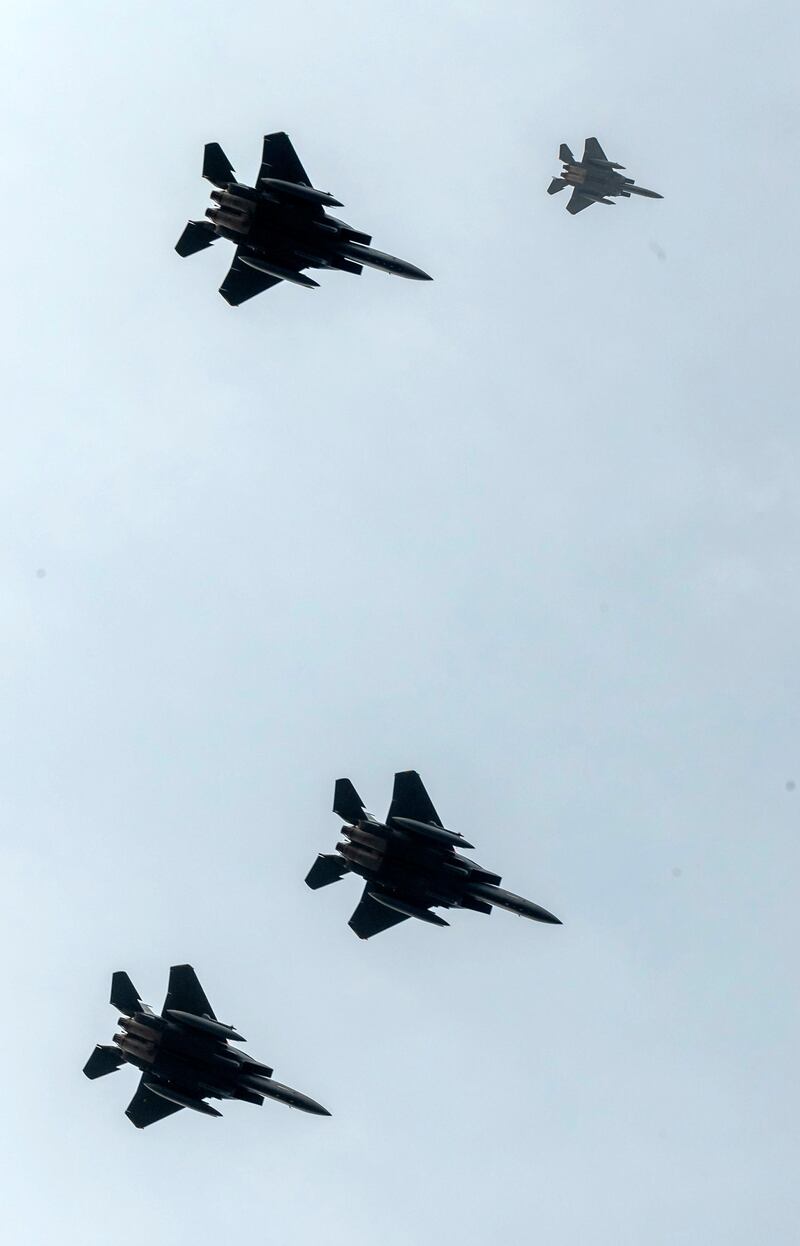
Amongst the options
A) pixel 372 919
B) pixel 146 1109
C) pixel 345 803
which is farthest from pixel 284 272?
pixel 146 1109

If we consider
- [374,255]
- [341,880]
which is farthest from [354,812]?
[374,255]

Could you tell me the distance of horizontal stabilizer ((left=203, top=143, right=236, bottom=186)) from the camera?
64.4m

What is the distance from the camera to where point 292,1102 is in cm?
6366

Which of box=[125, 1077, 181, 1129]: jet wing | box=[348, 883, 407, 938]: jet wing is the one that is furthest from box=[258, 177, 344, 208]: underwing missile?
box=[125, 1077, 181, 1129]: jet wing

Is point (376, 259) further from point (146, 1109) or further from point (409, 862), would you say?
point (146, 1109)

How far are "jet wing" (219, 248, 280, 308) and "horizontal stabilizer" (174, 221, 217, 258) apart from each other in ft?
7.75

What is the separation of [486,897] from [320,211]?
105 feet

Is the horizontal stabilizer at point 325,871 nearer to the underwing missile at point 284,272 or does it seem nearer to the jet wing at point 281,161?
the underwing missile at point 284,272

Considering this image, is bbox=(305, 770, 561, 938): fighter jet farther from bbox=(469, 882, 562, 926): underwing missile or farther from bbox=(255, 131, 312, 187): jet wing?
bbox=(255, 131, 312, 187): jet wing

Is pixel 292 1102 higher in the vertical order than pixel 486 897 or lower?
lower

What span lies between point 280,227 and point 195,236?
157 inches

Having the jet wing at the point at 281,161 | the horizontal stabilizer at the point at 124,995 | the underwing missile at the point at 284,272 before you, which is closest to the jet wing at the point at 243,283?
the underwing missile at the point at 284,272

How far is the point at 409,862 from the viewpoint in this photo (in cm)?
6956

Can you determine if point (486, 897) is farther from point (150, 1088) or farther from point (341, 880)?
point (150, 1088)
